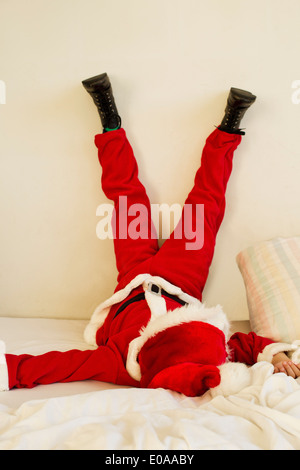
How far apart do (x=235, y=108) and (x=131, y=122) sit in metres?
0.35

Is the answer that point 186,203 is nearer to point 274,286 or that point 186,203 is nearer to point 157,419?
point 274,286

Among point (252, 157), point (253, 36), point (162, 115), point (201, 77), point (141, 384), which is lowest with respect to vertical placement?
point (141, 384)

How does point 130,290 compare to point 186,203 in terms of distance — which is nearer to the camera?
point 130,290

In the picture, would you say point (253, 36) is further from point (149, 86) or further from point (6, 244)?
point (6, 244)

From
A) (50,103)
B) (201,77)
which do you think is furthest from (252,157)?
(50,103)

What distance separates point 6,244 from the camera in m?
1.51

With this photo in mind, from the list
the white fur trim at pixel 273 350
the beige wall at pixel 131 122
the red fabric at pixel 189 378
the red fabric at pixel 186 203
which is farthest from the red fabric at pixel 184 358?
the beige wall at pixel 131 122

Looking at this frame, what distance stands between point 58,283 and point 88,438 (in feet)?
3.09

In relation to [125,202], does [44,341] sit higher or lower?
lower

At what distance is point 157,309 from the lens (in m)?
1.13

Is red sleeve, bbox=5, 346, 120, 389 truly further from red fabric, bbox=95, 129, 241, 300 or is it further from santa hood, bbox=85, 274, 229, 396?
red fabric, bbox=95, 129, 241, 300

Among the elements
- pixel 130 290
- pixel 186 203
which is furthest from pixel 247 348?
pixel 186 203

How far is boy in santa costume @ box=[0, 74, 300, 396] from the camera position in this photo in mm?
906

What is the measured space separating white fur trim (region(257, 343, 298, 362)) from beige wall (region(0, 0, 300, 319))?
18.3 inches
